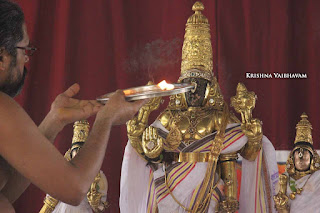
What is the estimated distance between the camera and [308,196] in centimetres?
300

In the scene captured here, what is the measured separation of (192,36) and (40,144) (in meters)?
1.92

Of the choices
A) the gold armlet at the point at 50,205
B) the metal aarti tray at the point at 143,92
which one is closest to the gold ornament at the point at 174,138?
the gold armlet at the point at 50,205

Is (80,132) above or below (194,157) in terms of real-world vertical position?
above

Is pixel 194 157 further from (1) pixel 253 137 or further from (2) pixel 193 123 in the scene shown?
(1) pixel 253 137

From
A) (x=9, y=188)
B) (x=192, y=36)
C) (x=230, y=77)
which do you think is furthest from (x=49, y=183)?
(x=230, y=77)

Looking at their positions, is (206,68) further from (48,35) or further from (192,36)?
(48,35)

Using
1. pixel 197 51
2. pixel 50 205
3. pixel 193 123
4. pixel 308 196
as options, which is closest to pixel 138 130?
pixel 193 123

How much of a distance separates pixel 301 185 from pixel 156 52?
1.38 m

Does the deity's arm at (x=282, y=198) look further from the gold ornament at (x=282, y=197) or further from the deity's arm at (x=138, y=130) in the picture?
the deity's arm at (x=138, y=130)

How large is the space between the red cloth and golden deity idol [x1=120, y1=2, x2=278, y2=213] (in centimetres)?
67

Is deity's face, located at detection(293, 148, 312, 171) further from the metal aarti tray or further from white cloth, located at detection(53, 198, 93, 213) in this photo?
the metal aarti tray

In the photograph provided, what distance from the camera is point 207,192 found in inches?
118

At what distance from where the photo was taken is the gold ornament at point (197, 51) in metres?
3.14

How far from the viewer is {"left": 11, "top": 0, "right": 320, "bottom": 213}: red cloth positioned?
148 inches
